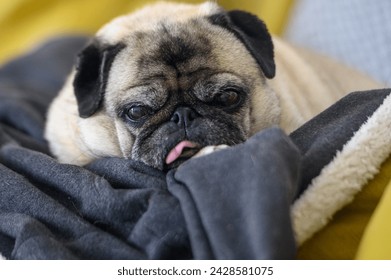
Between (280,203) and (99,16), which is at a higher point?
(280,203)

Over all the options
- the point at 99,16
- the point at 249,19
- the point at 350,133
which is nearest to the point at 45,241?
the point at 350,133

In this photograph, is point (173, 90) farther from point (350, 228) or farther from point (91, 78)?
point (350, 228)

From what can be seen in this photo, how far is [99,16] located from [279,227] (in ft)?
7.95

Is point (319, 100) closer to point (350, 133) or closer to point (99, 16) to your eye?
point (350, 133)

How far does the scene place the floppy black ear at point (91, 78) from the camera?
69.0 inches

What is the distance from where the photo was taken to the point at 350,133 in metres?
1.42

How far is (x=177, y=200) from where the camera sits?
51.2 inches

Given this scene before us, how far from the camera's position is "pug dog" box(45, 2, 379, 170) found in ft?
5.24

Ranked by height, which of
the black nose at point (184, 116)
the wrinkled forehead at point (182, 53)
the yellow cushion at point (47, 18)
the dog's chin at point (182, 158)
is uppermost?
the wrinkled forehead at point (182, 53)

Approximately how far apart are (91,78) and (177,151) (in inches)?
17.3

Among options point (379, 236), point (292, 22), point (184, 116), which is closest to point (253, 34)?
point (184, 116)

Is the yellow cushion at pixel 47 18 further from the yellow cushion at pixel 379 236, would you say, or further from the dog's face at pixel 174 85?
the yellow cushion at pixel 379 236

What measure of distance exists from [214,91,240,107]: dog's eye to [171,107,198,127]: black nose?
92 mm

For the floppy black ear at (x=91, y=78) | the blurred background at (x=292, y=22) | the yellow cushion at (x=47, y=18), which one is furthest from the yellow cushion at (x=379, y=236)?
the yellow cushion at (x=47, y=18)
